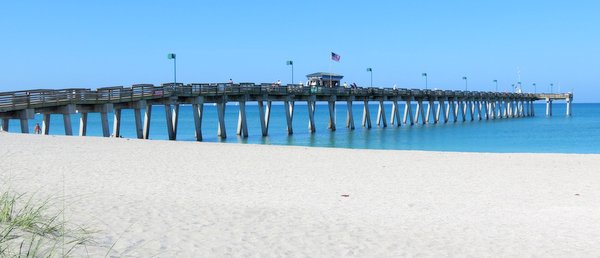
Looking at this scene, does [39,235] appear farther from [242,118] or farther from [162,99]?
[242,118]

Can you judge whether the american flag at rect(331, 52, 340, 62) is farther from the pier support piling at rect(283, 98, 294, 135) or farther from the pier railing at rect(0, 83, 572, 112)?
the pier support piling at rect(283, 98, 294, 135)

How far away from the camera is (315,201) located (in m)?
11.1

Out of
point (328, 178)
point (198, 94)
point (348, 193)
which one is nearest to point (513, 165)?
point (328, 178)

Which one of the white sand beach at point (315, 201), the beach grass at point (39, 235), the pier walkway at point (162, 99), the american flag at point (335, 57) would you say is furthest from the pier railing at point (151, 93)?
the beach grass at point (39, 235)

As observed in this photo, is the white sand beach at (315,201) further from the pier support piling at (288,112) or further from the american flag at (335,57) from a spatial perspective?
the american flag at (335,57)

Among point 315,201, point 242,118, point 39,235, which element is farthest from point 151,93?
point 39,235

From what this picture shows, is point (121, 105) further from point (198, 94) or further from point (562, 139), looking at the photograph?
point (562, 139)

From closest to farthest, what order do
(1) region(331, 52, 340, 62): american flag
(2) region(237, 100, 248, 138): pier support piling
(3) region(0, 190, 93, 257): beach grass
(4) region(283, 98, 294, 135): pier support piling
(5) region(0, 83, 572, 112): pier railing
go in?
(3) region(0, 190, 93, 257): beach grass, (5) region(0, 83, 572, 112): pier railing, (2) region(237, 100, 248, 138): pier support piling, (4) region(283, 98, 294, 135): pier support piling, (1) region(331, 52, 340, 62): american flag

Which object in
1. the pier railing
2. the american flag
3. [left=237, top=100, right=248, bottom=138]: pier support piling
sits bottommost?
[left=237, top=100, right=248, bottom=138]: pier support piling

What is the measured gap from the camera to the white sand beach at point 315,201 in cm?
776

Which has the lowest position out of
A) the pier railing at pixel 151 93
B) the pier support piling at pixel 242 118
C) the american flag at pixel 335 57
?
the pier support piling at pixel 242 118

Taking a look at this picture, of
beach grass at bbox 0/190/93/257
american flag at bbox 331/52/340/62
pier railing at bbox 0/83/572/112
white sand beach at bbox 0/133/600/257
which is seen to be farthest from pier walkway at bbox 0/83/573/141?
beach grass at bbox 0/190/93/257

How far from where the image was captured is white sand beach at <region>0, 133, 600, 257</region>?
25.5ft

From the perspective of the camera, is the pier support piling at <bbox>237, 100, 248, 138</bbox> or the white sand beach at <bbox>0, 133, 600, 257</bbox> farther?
the pier support piling at <bbox>237, 100, 248, 138</bbox>
